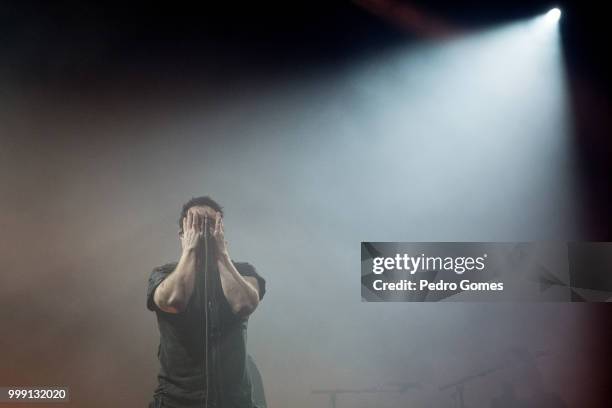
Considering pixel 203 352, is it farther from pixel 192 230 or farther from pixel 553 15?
pixel 553 15

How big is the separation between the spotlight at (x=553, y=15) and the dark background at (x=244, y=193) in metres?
0.06

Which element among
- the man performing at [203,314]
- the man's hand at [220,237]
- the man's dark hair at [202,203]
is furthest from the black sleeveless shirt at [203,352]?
the man's dark hair at [202,203]

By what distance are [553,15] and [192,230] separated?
2.52 m

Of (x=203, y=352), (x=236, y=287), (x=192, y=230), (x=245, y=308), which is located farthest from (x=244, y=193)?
(x=203, y=352)

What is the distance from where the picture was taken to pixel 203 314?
3461 millimetres

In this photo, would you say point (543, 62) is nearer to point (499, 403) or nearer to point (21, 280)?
point (499, 403)

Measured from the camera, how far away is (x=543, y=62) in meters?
3.68

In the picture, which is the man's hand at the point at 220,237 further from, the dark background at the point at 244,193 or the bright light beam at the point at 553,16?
the bright light beam at the point at 553,16

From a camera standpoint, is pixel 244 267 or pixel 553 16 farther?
pixel 553 16

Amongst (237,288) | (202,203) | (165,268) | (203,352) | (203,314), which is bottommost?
(203,352)

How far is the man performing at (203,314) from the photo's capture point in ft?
11.2

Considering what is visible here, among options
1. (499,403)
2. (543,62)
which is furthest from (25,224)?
(543,62)

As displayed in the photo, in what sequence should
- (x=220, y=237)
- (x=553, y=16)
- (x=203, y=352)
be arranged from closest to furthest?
(x=203, y=352)
(x=220, y=237)
(x=553, y=16)

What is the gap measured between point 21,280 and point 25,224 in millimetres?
325
